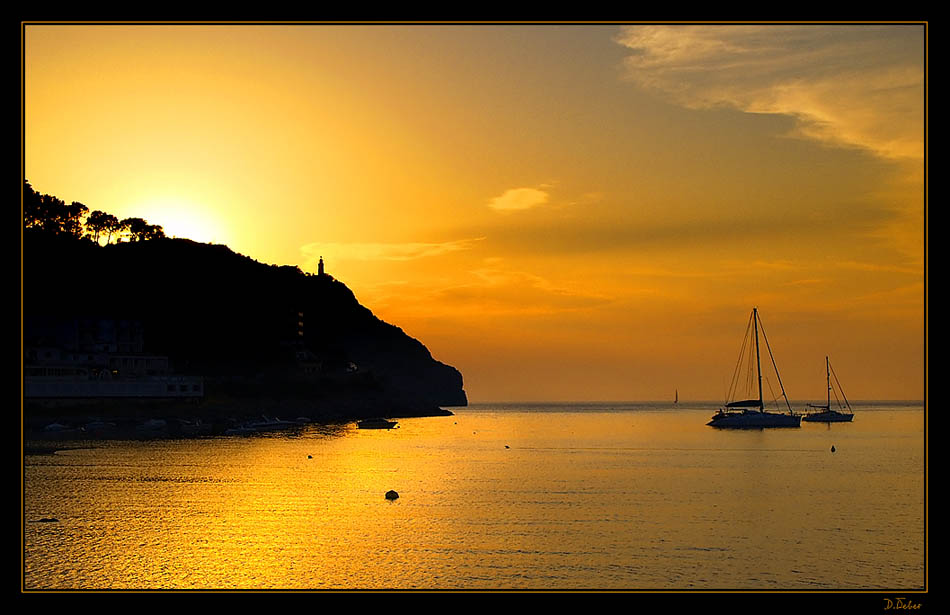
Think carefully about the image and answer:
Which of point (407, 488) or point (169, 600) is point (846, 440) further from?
point (169, 600)

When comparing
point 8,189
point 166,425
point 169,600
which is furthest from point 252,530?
point 166,425

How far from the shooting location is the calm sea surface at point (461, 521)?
4025 cm

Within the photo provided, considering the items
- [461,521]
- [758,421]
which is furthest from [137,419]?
[758,421]

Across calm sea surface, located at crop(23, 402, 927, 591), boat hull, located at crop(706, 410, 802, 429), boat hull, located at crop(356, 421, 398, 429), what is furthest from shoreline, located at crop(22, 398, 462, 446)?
boat hull, located at crop(706, 410, 802, 429)

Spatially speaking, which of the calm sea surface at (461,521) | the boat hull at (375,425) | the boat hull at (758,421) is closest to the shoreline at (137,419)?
the boat hull at (375,425)

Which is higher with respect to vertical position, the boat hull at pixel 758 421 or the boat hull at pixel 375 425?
the boat hull at pixel 758 421

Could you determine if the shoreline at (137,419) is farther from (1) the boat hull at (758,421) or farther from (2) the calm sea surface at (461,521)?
(1) the boat hull at (758,421)

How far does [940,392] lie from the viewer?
26312 mm

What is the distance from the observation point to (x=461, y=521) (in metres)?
55.2

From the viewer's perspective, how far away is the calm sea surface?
132ft

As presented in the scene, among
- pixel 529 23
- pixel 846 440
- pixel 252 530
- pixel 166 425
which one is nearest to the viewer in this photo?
pixel 529 23

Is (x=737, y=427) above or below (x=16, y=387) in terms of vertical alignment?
below

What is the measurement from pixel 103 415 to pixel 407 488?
261 feet

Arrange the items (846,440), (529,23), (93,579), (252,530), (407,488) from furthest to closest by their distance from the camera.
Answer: (846,440), (407,488), (252,530), (93,579), (529,23)
